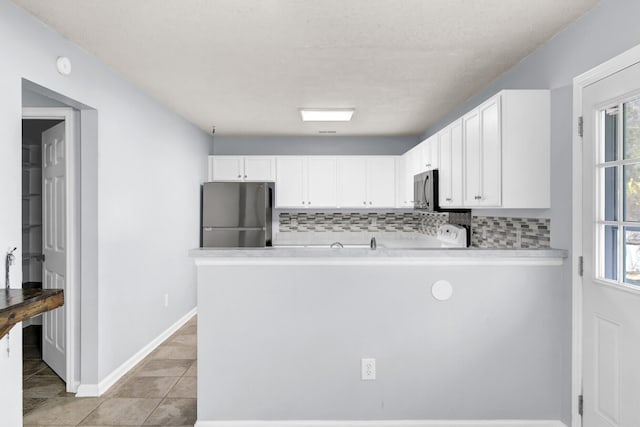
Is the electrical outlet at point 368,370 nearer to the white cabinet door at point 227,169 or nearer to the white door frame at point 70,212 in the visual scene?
the white door frame at point 70,212

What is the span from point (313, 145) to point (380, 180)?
114 cm

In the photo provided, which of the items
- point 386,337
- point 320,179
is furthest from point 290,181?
point 386,337

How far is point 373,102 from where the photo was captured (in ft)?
14.0

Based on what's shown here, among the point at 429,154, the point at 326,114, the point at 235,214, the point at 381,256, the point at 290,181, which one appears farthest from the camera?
the point at 290,181

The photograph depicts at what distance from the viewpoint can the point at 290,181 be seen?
6016 millimetres

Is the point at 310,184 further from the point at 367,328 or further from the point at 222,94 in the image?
the point at 367,328

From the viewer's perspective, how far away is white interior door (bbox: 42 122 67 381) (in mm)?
3219

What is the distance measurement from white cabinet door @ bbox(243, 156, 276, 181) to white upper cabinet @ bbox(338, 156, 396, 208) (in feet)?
3.14

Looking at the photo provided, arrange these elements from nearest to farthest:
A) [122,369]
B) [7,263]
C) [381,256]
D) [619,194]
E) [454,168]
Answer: [619,194] → [7,263] → [381,256] → [122,369] → [454,168]

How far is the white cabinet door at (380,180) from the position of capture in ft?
19.8

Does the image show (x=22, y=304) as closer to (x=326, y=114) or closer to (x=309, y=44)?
(x=309, y=44)

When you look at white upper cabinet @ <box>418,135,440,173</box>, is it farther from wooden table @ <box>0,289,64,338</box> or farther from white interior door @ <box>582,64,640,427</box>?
wooden table @ <box>0,289,64,338</box>

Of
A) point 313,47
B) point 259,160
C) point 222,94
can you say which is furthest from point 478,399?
point 259,160

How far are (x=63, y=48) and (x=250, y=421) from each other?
2.55 m
